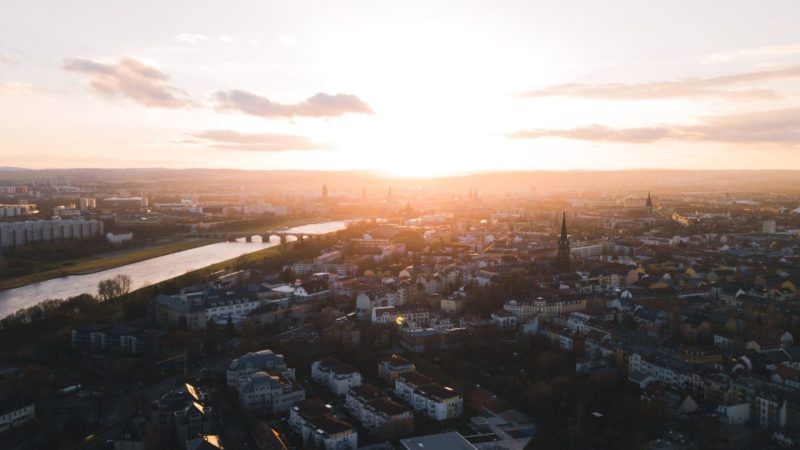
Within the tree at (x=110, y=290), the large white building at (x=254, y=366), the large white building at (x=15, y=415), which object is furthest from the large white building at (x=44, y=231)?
the large white building at (x=254, y=366)

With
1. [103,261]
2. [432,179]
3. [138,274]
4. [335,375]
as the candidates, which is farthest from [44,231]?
[432,179]

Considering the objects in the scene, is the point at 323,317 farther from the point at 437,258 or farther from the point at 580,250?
the point at 580,250

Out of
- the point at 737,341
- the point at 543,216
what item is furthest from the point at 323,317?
the point at 543,216

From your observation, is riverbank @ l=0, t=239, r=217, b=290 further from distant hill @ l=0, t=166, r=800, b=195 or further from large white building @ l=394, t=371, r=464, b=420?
distant hill @ l=0, t=166, r=800, b=195

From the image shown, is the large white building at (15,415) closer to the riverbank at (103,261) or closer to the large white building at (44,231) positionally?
the riverbank at (103,261)

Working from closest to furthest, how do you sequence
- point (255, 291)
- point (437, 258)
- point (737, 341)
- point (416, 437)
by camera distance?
point (416, 437) < point (737, 341) < point (255, 291) < point (437, 258)

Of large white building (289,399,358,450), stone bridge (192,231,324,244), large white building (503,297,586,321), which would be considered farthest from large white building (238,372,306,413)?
stone bridge (192,231,324,244)

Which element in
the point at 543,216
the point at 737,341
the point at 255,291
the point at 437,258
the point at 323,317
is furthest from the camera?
the point at 543,216
